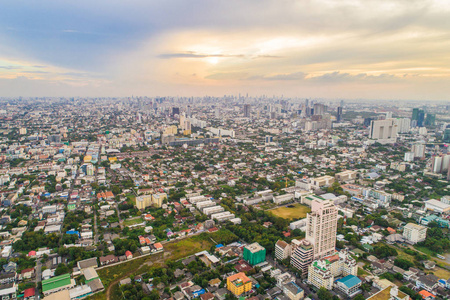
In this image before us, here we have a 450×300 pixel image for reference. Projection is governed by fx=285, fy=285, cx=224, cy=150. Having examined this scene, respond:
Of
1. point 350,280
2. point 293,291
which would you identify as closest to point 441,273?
point 350,280

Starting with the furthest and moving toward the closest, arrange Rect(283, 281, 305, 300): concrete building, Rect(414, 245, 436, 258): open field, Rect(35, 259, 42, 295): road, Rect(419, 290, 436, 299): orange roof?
1. Rect(414, 245, 436, 258): open field
2. Rect(35, 259, 42, 295): road
3. Rect(419, 290, 436, 299): orange roof
4. Rect(283, 281, 305, 300): concrete building

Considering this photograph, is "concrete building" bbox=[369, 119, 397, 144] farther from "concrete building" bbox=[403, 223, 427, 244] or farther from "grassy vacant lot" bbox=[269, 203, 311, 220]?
"concrete building" bbox=[403, 223, 427, 244]

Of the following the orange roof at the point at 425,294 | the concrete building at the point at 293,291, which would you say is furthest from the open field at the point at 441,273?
the concrete building at the point at 293,291

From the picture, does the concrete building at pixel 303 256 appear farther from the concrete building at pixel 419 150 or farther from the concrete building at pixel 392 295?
the concrete building at pixel 419 150

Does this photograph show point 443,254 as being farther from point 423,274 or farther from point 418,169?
point 418,169

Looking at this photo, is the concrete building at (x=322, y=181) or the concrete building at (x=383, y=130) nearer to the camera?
the concrete building at (x=322, y=181)

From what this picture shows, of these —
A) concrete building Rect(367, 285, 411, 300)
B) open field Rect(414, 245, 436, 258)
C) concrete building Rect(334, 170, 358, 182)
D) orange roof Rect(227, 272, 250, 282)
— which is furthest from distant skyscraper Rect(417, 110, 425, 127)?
orange roof Rect(227, 272, 250, 282)
